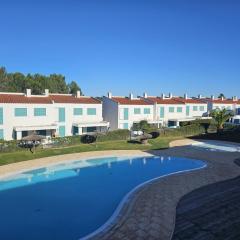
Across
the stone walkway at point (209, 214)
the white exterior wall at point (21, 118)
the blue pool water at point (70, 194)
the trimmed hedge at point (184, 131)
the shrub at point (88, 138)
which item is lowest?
the blue pool water at point (70, 194)

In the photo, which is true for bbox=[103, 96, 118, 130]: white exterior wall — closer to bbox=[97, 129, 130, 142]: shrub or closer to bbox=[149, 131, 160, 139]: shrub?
bbox=[149, 131, 160, 139]: shrub

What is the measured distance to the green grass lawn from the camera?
29.2m

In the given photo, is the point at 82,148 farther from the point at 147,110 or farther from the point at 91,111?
the point at 147,110

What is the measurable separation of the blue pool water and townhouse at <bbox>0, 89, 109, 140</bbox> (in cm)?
1358

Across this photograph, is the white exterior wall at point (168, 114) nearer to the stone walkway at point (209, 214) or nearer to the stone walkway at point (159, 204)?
the stone walkway at point (159, 204)

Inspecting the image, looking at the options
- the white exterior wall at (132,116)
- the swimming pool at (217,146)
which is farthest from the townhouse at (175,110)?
the swimming pool at (217,146)

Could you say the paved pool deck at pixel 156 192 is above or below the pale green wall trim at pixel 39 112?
below

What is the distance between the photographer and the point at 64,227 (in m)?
15.1

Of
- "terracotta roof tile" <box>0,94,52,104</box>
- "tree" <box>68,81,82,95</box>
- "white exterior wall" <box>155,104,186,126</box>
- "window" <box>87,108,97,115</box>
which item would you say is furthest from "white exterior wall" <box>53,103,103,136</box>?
"tree" <box>68,81,82,95</box>

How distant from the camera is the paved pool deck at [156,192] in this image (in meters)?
12.9

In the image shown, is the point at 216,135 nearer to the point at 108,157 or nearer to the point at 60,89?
the point at 108,157

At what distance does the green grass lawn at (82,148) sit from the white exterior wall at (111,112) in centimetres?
1097

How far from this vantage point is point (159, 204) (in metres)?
16.2

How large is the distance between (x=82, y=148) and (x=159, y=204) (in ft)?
63.5
